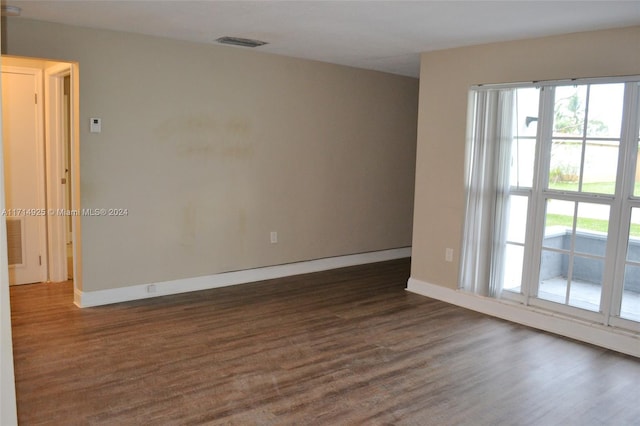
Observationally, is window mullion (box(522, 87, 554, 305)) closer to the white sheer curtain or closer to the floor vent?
the white sheer curtain

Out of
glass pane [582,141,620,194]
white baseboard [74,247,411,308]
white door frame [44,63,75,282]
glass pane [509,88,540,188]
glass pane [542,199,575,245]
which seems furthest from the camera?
white door frame [44,63,75,282]

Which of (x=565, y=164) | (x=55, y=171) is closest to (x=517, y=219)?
(x=565, y=164)

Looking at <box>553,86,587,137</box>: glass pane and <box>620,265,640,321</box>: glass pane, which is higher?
<box>553,86,587,137</box>: glass pane

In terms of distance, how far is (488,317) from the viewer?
185 inches

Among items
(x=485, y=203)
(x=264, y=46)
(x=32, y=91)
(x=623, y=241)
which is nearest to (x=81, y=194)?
(x=32, y=91)

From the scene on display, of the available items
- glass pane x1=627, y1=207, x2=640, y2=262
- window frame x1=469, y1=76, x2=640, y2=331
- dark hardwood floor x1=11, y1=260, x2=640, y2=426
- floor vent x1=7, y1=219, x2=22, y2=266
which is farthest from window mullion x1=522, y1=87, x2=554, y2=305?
floor vent x1=7, y1=219, x2=22, y2=266

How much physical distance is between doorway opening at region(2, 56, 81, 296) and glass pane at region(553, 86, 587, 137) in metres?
4.36

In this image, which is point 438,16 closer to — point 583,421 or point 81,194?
point 583,421

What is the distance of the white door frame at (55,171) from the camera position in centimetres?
518

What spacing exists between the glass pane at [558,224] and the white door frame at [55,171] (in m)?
4.50

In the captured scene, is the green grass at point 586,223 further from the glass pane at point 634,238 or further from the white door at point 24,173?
the white door at point 24,173

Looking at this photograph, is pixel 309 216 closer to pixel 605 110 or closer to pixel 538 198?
pixel 538 198

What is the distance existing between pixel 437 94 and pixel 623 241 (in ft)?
6.91

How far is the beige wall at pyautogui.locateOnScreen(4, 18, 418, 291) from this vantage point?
15.1 feet
